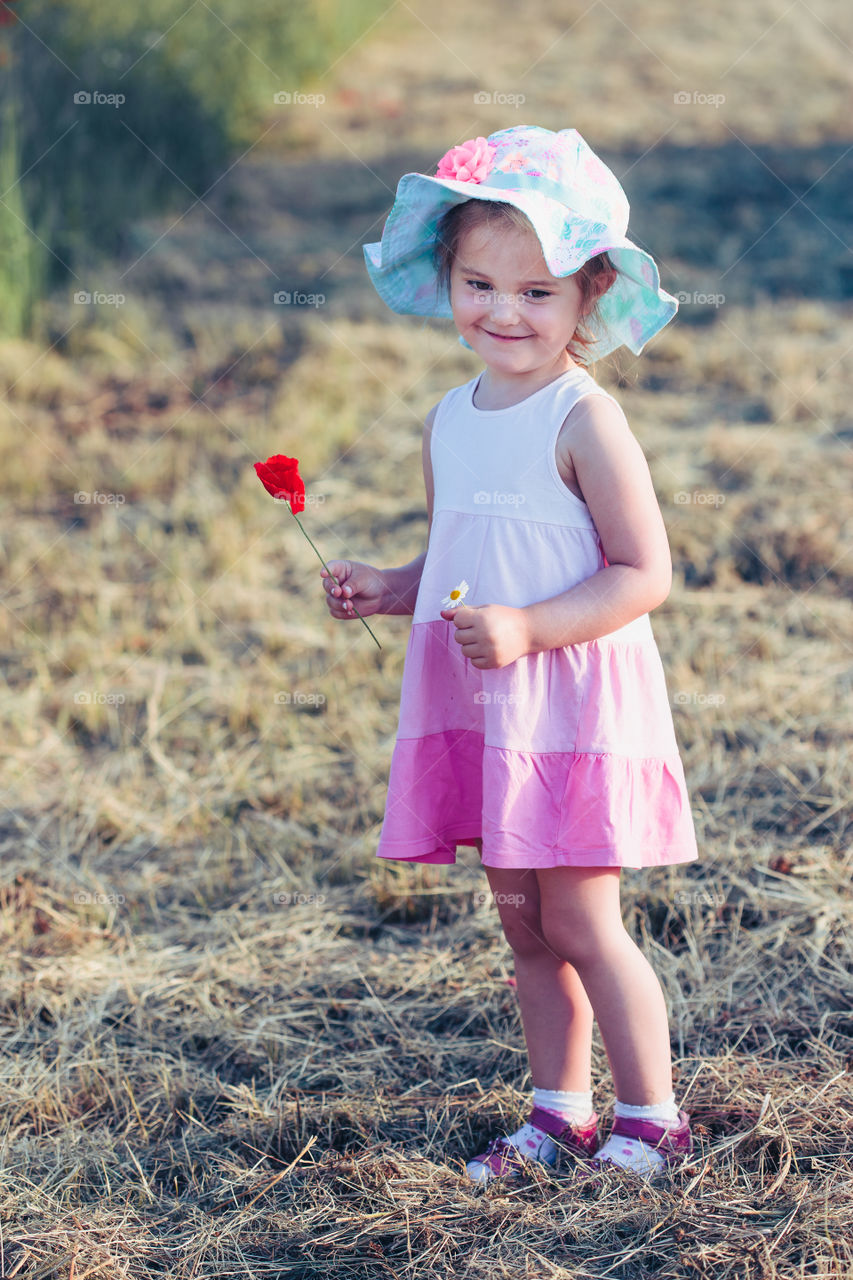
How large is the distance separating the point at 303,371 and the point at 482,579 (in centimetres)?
370

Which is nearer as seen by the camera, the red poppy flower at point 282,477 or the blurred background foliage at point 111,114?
the red poppy flower at point 282,477

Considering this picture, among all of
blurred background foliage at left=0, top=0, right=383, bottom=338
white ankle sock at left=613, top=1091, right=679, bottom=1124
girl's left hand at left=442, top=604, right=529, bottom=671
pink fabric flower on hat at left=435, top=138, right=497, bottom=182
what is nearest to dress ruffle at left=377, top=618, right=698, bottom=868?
girl's left hand at left=442, top=604, right=529, bottom=671

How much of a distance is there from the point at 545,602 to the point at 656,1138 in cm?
76

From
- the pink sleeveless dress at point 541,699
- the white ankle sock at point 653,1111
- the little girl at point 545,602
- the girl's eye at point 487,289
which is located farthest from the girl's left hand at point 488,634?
the white ankle sock at point 653,1111

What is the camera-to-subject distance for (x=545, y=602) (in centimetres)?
157

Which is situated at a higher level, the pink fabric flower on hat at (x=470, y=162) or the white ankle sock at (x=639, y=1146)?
the pink fabric flower on hat at (x=470, y=162)

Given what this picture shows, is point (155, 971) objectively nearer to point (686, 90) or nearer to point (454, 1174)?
point (454, 1174)

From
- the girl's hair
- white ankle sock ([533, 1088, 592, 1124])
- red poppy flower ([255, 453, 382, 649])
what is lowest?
white ankle sock ([533, 1088, 592, 1124])

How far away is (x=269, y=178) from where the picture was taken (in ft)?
26.8

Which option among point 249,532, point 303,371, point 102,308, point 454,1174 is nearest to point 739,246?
point 303,371

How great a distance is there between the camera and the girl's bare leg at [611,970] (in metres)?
1.66

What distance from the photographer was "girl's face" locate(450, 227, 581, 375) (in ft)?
5.11

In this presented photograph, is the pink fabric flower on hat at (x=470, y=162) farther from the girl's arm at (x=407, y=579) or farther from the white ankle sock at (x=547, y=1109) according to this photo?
the white ankle sock at (x=547, y=1109)

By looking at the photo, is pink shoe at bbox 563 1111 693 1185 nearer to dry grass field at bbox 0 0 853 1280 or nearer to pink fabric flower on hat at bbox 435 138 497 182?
dry grass field at bbox 0 0 853 1280
